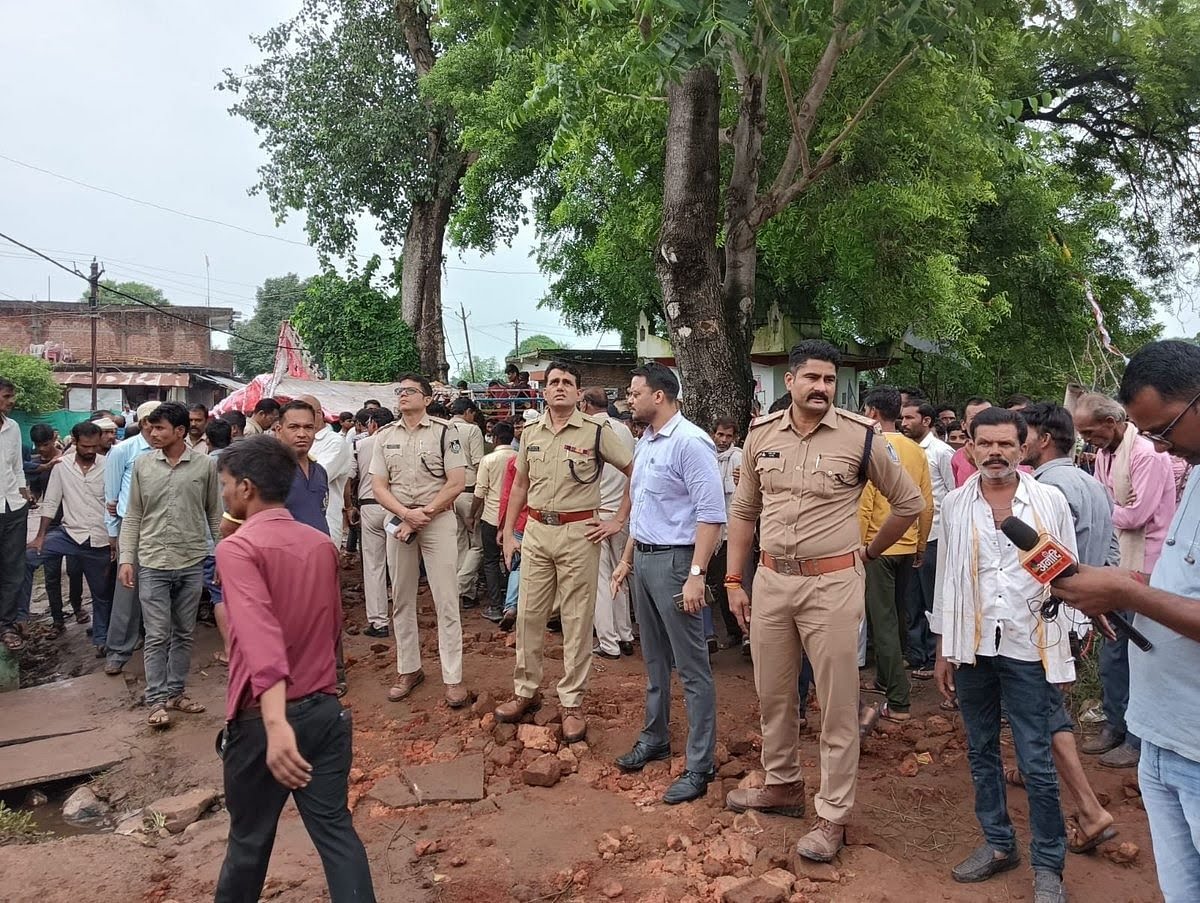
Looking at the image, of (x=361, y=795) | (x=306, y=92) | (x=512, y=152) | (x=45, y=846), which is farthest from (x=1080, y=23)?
(x=306, y=92)

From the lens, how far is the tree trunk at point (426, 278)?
17.8 meters

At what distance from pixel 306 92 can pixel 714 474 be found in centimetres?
1555

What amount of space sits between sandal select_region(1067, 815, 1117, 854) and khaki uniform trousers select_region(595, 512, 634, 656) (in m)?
3.44

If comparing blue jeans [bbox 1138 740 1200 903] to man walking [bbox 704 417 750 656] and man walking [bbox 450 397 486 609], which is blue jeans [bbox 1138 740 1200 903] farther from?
man walking [bbox 450 397 486 609]

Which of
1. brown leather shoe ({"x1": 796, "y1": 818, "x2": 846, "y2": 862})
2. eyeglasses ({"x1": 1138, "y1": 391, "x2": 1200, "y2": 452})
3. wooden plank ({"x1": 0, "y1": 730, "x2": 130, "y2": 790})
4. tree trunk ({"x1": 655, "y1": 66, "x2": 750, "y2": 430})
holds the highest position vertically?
tree trunk ({"x1": 655, "y1": 66, "x2": 750, "y2": 430})

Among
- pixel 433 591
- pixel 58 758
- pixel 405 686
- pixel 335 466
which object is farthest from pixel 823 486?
pixel 335 466

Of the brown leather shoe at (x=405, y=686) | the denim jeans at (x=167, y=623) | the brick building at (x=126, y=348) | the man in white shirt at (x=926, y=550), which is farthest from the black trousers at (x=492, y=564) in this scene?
the brick building at (x=126, y=348)

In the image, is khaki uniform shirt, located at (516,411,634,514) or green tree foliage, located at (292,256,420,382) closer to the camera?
khaki uniform shirt, located at (516,411,634,514)

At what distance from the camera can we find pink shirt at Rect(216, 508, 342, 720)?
2.53 metres

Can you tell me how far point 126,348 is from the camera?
3653cm

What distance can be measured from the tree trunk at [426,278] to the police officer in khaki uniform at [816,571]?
1511cm

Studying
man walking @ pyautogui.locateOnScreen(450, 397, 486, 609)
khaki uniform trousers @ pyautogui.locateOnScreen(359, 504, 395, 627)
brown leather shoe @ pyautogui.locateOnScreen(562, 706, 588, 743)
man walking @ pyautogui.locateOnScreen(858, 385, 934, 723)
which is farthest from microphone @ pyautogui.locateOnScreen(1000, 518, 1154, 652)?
man walking @ pyautogui.locateOnScreen(450, 397, 486, 609)

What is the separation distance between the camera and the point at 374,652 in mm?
6520

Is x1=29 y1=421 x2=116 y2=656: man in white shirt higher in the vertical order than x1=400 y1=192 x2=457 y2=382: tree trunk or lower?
lower
